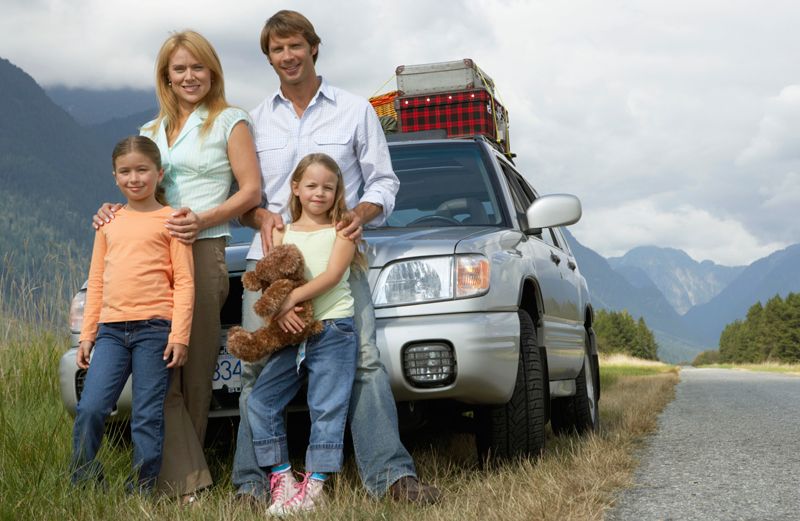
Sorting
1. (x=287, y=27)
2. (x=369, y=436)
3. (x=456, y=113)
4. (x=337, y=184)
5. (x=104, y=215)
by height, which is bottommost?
(x=369, y=436)

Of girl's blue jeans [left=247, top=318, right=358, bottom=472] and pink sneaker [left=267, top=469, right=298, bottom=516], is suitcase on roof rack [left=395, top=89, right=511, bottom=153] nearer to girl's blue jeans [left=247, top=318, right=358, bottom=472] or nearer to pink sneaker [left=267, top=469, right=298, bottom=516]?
girl's blue jeans [left=247, top=318, right=358, bottom=472]

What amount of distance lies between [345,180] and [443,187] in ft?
3.29

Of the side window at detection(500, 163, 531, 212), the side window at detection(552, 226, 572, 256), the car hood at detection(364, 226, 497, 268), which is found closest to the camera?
the car hood at detection(364, 226, 497, 268)

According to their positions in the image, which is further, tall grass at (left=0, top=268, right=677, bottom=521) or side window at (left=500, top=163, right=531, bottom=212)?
side window at (left=500, top=163, right=531, bottom=212)

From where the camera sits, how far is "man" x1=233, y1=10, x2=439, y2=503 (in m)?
3.31

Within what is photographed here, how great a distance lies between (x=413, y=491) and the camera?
10.5 ft

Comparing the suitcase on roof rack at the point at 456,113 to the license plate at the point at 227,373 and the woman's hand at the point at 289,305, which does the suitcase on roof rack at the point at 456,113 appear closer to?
the license plate at the point at 227,373

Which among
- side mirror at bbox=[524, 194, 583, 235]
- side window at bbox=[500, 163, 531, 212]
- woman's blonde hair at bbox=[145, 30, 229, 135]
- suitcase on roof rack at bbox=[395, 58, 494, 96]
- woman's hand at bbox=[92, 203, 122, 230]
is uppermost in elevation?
suitcase on roof rack at bbox=[395, 58, 494, 96]

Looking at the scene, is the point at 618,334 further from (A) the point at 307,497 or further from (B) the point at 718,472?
(A) the point at 307,497

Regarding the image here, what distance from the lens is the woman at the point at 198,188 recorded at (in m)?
3.50

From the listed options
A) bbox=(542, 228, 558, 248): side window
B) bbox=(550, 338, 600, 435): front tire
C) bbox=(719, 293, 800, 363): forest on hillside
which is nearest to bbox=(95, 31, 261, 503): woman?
bbox=(542, 228, 558, 248): side window

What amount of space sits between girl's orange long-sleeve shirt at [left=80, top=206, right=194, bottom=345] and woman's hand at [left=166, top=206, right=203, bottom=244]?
28 mm

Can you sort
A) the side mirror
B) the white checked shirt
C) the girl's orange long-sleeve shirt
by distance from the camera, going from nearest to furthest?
the girl's orange long-sleeve shirt, the white checked shirt, the side mirror

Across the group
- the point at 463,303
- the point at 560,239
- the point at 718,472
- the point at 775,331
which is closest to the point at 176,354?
the point at 463,303
